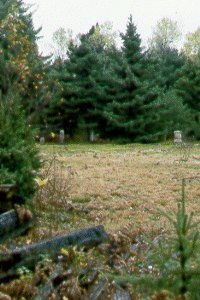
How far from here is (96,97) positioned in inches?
1556

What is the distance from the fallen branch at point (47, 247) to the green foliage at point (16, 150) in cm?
220

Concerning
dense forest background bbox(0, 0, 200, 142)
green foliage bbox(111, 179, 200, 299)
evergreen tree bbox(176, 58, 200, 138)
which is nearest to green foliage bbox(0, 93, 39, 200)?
green foliage bbox(111, 179, 200, 299)

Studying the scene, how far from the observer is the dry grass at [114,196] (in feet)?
35.1

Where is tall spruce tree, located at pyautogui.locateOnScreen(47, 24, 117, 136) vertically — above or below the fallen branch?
above

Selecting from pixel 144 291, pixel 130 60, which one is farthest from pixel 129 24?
pixel 144 291

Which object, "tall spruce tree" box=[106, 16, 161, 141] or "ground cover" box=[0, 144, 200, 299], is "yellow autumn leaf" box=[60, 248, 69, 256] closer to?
"ground cover" box=[0, 144, 200, 299]

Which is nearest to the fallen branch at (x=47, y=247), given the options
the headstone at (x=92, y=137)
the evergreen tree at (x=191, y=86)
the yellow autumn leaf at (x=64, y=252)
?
the yellow autumn leaf at (x=64, y=252)

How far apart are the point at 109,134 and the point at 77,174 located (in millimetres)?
23091

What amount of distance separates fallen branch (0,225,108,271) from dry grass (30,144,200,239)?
112cm

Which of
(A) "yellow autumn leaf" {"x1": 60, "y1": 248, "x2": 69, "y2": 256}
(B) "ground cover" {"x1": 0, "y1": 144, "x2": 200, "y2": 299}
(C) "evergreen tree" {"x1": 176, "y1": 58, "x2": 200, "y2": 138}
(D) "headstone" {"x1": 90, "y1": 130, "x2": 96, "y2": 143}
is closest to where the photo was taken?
(B) "ground cover" {"x1": 0, "y1": 144, "x2": 200, "y2": 299}

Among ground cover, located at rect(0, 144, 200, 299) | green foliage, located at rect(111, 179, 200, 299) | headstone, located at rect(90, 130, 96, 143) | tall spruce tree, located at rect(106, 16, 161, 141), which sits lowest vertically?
ground cover, located at rect(0, 144, 200, 299)

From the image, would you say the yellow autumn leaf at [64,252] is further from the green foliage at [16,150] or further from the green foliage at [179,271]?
the green foliage at [179,271]

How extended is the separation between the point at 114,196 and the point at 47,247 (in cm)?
619

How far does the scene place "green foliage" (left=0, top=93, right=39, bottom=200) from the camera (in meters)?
10.5
